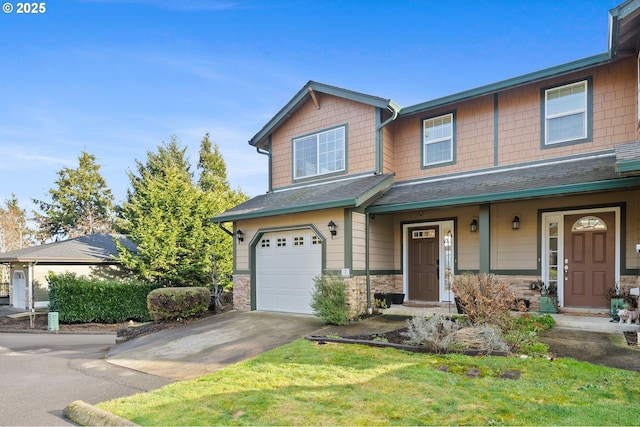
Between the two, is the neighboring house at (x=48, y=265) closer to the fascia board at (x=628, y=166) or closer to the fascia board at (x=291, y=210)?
the fascia board at (x=291, y=210)

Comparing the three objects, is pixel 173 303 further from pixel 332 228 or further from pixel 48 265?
pixel 48 265

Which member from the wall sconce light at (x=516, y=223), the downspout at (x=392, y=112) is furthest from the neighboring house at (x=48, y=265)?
the wall sconce light at (x=516, y=223)

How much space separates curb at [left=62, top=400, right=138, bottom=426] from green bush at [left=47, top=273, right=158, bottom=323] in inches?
420

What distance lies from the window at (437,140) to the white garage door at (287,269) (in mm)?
4043

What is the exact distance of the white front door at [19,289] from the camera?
694 inches

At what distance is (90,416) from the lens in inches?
158

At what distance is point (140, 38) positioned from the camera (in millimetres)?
11688

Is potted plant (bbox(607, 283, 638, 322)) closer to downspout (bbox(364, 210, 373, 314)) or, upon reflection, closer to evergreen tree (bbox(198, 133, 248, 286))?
downspout (bbox(364, 210, 373, 314))

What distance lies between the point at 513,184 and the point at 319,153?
5808mm

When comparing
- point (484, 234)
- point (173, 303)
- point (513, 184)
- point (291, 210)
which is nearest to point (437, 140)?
point (513, 184)

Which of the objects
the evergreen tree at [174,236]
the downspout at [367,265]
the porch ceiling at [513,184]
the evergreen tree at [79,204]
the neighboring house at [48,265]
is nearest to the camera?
the porch ceiling at [513,184]

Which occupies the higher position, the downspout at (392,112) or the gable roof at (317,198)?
the downspout at (392,112)

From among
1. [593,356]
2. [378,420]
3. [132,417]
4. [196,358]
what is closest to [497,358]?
[593,356]

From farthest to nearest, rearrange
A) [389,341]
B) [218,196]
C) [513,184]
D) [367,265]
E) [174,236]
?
[218,196] < [174,236] < [367,265] < [513,184] < [389,341]
